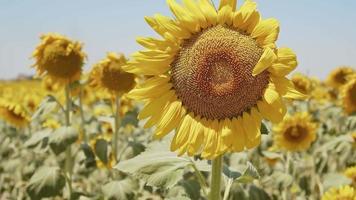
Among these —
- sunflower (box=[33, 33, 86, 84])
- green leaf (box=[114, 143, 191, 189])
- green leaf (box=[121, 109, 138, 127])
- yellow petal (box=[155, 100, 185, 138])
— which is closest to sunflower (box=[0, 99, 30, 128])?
sunflower (box=[33, 33, 86, 84])

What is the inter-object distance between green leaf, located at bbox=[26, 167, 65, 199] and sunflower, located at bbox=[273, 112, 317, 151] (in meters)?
2.29

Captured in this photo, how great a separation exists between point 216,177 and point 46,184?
199cm

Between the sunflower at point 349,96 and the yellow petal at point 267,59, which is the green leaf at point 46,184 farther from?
the sunflower at point 349,96

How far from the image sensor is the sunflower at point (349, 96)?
5707mm

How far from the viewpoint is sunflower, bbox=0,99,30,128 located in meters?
6.18

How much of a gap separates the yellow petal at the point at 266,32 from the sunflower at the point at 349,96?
3852mm

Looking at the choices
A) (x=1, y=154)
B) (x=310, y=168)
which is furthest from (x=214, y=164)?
(x=1, y=154)

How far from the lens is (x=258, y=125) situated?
2.16m

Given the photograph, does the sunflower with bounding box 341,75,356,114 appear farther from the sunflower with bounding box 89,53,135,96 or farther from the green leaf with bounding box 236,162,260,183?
the green leaf with bounding box 236,162,260,183

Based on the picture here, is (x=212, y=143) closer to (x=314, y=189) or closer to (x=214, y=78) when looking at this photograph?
(x=214, y=78)

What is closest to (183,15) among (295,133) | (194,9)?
(194,9)

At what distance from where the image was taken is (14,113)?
6.50 meters

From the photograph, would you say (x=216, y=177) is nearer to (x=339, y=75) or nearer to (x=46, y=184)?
(x=46, y=184)

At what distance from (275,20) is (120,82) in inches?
101
